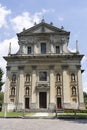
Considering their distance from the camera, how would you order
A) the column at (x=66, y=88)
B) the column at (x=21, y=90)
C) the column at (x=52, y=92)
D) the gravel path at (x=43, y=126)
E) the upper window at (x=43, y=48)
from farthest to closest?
the upper window at (x=43, y=48) → the column at (x=21, y=90) → the column at (x=52, y=92) → the column at (x=66, y=88) → the gravel path at (x=43, y=126)

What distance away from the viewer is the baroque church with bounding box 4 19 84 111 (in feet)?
123

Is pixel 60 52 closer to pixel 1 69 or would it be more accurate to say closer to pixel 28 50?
pixel 28 50

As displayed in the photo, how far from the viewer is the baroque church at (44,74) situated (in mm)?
37438

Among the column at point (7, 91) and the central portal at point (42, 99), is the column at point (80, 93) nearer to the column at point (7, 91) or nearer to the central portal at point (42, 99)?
the central portal at point (42, 99)

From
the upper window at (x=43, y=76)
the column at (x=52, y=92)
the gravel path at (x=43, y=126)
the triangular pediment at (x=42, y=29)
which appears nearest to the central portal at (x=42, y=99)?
the column at (x=52, y=92)

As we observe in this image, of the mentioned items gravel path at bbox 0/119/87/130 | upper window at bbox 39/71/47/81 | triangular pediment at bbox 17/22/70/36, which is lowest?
gravel path at bbox 0/119/87/130

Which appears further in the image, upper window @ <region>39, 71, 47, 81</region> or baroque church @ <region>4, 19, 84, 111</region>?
upper window @ <region>39, 71, 47, 81</region>

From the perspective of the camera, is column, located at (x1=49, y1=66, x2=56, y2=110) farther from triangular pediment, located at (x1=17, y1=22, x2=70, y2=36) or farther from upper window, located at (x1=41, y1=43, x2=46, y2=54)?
triangular pediment, located at (x1=17, y1=22, x2=70, y2=36)

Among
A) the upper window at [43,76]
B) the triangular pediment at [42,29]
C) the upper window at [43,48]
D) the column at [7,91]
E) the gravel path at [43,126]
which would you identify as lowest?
the gravel path at [43,126]

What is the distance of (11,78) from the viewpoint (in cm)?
3925

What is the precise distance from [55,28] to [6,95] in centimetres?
1595

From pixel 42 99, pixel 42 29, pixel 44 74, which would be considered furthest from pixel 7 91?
pixel 42 29

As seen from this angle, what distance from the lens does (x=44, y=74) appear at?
3903 centimetres

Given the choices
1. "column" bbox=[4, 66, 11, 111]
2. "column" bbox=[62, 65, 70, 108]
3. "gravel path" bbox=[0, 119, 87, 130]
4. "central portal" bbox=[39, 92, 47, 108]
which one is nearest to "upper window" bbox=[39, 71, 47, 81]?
"central portal" bbox=[39, 92, 47, 108]
